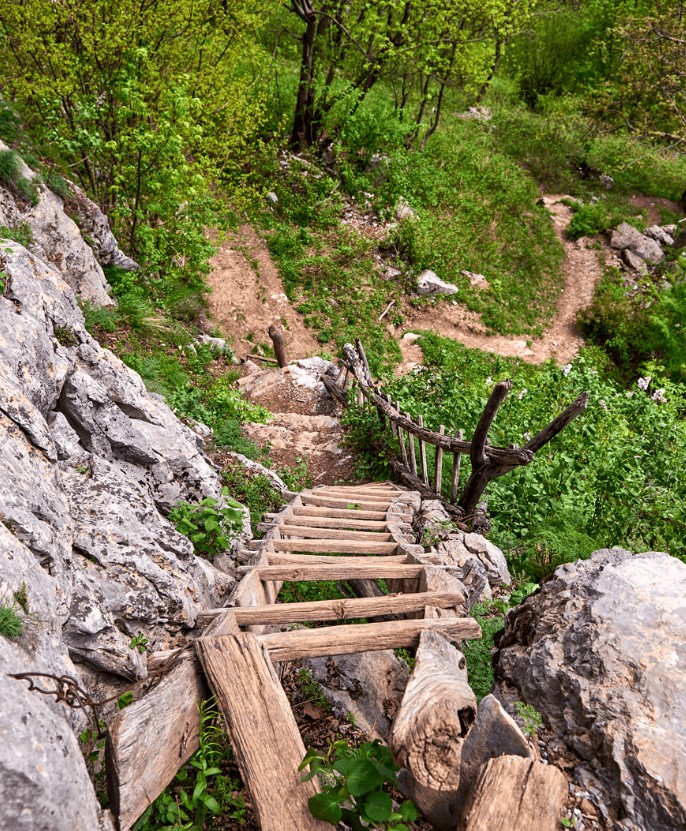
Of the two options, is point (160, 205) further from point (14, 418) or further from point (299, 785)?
point (299, 785)

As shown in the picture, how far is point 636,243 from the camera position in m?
18.8

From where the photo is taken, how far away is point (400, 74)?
17766mm

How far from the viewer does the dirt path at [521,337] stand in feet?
48.3

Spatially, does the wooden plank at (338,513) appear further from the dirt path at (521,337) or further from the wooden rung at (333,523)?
the dirt path at (521,337)

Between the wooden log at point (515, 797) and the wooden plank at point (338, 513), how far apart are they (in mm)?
3859

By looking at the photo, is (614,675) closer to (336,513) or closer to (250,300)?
(336,513)

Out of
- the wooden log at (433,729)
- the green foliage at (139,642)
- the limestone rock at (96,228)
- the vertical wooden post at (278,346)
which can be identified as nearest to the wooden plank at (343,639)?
the wooden log at (433,729)

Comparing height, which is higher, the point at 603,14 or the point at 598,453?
the point at 603,14

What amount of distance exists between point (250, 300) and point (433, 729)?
39.8 feet

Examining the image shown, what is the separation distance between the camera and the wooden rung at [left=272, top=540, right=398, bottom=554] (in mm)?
4418

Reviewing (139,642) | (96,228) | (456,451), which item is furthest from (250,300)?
(139,642)

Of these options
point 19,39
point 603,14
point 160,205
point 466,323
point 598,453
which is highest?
point 603,14

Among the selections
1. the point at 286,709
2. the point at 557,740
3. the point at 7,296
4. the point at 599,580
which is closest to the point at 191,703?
the point at 286,709

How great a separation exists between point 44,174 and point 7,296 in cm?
487
